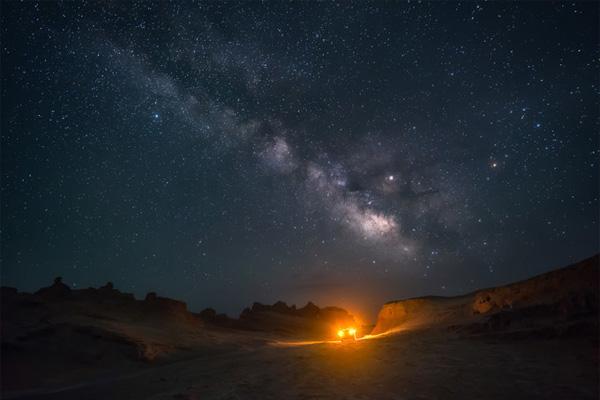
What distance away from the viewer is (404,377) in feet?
26.1

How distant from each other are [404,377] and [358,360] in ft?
9.93

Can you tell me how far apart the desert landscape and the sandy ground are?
0.03 m

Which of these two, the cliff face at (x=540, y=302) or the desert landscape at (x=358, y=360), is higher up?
the cliff face at (x=540, y=302)

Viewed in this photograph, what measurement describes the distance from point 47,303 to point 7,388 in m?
17.5

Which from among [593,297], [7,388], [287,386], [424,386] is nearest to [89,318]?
[7,388]

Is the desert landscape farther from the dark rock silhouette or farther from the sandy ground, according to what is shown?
the dark rock silhouette

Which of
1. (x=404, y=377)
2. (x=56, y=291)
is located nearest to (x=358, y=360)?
(x=404, y=377)

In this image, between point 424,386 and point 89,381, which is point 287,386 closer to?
point 424,386

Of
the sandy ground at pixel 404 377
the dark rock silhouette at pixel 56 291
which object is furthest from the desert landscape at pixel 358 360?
the dark rock silhouette at pixel 56 291

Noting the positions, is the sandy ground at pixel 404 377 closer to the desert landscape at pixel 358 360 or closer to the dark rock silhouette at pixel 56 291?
the desert landscape at pixel 358 360

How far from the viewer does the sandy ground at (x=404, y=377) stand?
678 centimetres

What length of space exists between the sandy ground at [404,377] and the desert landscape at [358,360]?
3 centimetres

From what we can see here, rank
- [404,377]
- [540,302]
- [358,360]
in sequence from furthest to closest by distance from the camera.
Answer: [540,302]
[358,360]
[404,377]

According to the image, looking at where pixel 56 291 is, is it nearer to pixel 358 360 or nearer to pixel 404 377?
pixel 358 360
